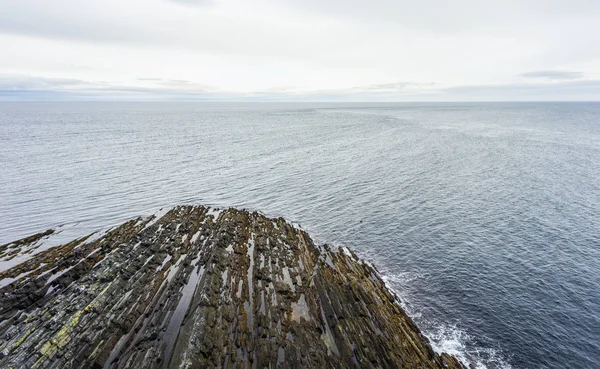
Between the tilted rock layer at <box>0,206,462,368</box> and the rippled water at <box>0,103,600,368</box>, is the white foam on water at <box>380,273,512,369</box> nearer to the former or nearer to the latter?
the rippled water at <box>0,103,600,368</box>

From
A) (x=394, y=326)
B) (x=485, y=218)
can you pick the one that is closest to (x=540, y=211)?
(x=485, y=218)

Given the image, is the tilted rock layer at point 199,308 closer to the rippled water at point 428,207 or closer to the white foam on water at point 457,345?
the white foam on water at point 457,345

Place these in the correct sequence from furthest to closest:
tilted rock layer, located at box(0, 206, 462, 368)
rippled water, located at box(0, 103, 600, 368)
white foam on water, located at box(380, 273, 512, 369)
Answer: rippled water, located at box(0, 103, 600, 368)
white foam on water, located at box(380, 273, 512, 369)
tilted rock layer, located at box(0, 206, 462, 368)

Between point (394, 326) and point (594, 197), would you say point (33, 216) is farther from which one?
point (594, 197)

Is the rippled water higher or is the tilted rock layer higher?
the tilted rock layer

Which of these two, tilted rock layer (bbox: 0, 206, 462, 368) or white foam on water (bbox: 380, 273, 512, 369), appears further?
white foam on water (bbox: 380, 273, 512, 369)

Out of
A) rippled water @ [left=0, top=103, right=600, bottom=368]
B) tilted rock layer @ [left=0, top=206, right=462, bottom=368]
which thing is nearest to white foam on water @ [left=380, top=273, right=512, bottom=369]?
rippled water @ [left=0, top=103, right=600, bottom=368]
